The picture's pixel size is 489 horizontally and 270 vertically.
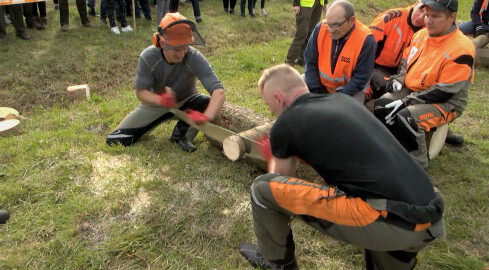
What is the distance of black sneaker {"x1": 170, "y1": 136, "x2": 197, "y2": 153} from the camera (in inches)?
166

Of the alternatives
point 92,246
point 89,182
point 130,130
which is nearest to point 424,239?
point 92,246

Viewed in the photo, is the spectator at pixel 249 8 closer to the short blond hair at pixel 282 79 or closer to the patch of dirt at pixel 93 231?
the patch of dirt at pixel 93 231

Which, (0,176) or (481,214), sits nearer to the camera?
(481,214)

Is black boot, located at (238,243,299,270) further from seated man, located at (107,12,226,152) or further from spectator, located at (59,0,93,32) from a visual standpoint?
spectator, located at (59,0,93,32)

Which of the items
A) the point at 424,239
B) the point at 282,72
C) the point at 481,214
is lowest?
the point at 481,214

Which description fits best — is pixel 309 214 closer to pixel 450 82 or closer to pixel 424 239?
pixel 424 239

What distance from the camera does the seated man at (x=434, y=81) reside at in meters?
3.41

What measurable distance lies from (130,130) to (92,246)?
167 cm

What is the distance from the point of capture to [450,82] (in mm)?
3441

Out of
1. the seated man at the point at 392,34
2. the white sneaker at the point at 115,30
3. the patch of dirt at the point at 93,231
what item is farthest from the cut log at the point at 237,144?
the white sneaker at the point at 115,30

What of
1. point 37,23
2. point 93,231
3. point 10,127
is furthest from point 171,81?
point 37,23

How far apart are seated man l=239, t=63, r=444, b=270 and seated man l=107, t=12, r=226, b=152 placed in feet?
5.50

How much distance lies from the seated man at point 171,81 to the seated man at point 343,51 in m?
1.21

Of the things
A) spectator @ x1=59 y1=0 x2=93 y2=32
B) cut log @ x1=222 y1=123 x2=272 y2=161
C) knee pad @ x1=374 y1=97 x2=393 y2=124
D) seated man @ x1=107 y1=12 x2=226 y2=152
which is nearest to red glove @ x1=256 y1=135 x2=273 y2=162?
cut log @ x1=222 y1=123 x2=272 y2=161
